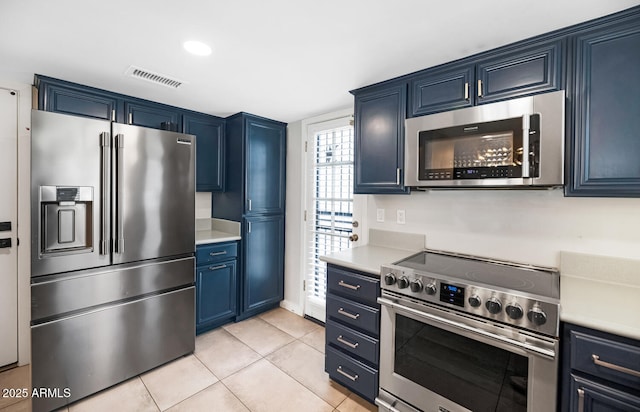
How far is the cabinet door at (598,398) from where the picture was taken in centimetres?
109

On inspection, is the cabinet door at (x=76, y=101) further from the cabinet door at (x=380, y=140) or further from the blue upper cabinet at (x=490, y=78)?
the blue upper cabinet at (x=490, y=78)

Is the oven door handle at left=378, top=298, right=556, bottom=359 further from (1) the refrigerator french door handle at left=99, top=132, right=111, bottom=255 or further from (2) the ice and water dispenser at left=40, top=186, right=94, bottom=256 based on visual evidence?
(2) the ice and water dispenser at left=40, top=186, right=94, bottom=256

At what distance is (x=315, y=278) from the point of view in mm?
3139

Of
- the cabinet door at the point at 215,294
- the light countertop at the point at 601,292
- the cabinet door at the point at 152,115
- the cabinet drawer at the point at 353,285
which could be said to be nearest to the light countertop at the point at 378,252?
the cabinet drawer at the point at 353,285

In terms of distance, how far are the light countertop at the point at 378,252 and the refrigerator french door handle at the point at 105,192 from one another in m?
1.53

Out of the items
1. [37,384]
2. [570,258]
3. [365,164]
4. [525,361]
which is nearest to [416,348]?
[525,361]

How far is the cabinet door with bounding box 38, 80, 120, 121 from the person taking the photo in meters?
2.07

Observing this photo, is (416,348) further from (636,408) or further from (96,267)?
(96,267)

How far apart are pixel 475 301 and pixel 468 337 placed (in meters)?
0.21

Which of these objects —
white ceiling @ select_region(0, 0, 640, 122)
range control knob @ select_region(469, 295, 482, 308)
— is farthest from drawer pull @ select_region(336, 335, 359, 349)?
white ceiling @ select_region(0, 0, 640, 122)

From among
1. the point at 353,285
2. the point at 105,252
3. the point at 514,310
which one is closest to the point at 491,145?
the point at 514,310

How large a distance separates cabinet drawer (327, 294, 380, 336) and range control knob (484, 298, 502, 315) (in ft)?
2.16

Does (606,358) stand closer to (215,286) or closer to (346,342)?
(346,342)

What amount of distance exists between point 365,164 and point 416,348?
1352 millimetres
